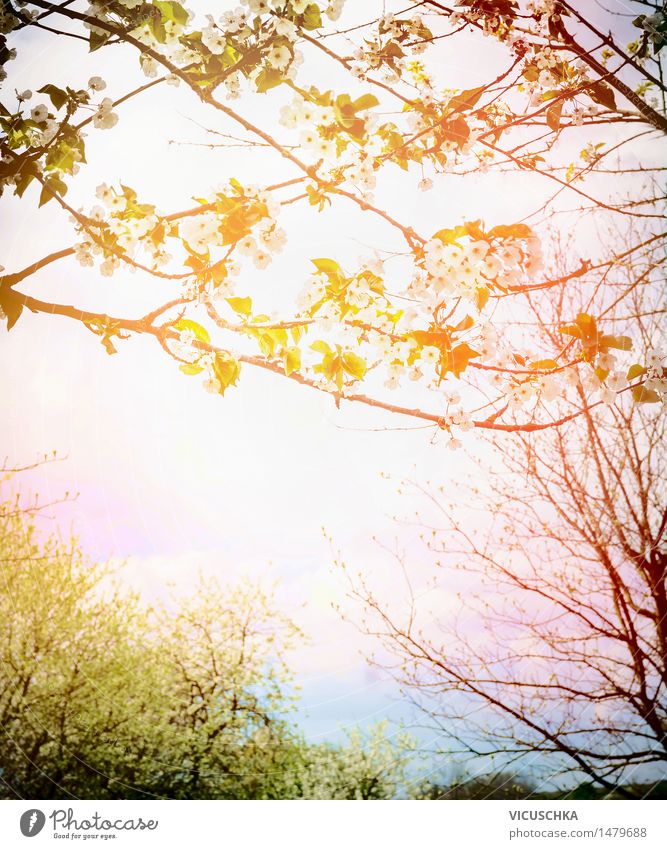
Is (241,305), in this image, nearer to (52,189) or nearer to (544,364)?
(52,189)

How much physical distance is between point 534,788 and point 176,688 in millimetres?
2281

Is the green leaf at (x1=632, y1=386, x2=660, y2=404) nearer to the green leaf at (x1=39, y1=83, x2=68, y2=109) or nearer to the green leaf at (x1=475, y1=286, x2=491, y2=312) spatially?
the green leaf at (x1=475, y1=286, x2=491, y2=312)

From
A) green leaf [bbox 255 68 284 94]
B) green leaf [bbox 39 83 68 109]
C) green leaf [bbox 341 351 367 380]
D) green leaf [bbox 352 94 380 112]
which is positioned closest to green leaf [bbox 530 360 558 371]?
green leaf [bbox 341 351 367 380]

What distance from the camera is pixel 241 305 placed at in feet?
5.12

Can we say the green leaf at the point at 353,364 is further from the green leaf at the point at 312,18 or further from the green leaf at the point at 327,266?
the green leaf at the point at 312,18

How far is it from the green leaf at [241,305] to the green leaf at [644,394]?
1.00m

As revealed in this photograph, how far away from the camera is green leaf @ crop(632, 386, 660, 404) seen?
4.92 ft

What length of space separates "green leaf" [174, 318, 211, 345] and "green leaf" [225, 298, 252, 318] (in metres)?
0.10

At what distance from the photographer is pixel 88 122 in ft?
5.26

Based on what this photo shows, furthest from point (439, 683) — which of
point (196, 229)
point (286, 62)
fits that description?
point (286, 62)

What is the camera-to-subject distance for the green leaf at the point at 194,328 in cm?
156

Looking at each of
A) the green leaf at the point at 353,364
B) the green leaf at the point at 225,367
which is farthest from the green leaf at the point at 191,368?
the green leaf at the point at 353,364

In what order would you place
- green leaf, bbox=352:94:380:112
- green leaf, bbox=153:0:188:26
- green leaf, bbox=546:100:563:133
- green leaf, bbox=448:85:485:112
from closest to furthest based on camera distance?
green leaf, bbox=352:94:380:112 → green leaf, bbox=153:0:188:26 → green leaf, bbox=448:85:485:112 → green leaf, bbox=546:100:563:133
